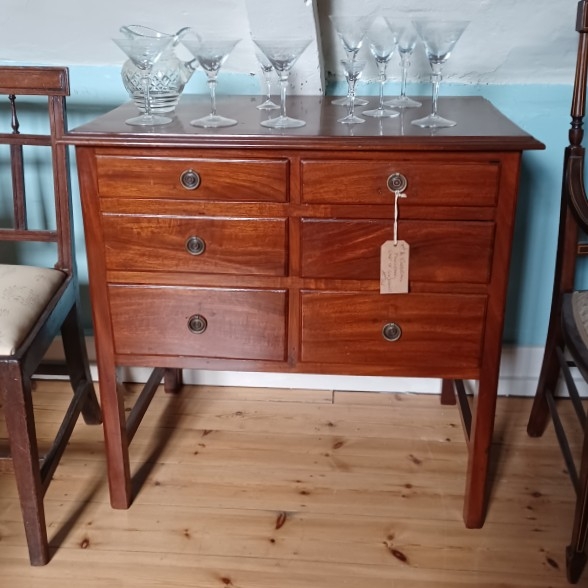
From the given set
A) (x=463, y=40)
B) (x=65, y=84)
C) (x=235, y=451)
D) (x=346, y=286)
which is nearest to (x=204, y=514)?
(x=235, y=451)

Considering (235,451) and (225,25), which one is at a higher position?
(225,25)

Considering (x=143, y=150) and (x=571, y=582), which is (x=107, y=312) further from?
(x=571, y=582)

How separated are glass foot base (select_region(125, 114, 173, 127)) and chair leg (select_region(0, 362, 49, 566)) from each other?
1.71ft

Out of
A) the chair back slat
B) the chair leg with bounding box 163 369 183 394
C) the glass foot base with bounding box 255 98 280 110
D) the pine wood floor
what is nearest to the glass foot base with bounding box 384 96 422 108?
the glass foot base with bounding box 255 98 280 110

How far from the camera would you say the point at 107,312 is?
153cm

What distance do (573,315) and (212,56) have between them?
92 centimetres

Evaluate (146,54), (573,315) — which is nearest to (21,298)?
(146,54)

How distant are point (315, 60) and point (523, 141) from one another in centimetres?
63

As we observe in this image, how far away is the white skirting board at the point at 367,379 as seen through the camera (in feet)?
6.91

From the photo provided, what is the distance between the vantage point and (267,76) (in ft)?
5.65

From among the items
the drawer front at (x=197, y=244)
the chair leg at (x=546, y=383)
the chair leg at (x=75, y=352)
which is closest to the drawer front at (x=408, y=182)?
Result: the drawer front at (x=197, y=244)

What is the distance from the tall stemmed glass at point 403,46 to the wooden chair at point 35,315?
72 cm

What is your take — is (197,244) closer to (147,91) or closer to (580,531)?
(147,91)

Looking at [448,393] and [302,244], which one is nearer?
[302,244]
